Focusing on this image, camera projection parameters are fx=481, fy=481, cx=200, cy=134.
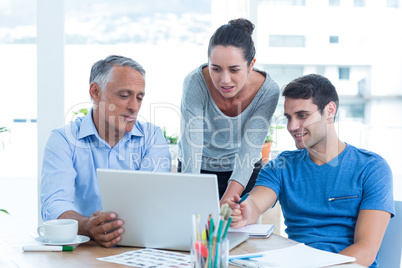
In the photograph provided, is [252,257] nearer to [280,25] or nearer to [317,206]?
[317,206]

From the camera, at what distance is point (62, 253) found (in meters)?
1.34

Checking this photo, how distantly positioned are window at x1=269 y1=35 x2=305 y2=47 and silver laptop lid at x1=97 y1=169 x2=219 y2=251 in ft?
8.55

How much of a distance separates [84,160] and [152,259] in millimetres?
683

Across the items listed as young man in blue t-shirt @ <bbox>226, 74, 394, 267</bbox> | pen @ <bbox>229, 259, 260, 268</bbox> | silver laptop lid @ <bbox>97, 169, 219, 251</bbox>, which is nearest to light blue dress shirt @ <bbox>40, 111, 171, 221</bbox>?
silver laptop lid @ <bbox>97, 169, 219, 251</bbox>

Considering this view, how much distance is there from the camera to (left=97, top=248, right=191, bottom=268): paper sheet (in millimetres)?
1238

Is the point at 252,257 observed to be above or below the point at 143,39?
below

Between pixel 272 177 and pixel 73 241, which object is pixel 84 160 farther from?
pixel 272 177

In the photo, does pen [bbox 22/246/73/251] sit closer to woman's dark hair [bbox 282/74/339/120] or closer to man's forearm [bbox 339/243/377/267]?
man's forearm [bbox 339/243/377/267]

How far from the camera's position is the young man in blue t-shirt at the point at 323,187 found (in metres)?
1.63

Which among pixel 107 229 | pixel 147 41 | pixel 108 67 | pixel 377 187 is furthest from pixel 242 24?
pixel 147 41

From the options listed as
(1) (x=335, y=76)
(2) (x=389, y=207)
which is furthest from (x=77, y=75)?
(2) (x=389, y=207)

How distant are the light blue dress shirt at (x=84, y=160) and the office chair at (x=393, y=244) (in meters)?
0.88

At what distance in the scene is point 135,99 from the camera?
191 cm

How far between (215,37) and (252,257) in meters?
1.03
